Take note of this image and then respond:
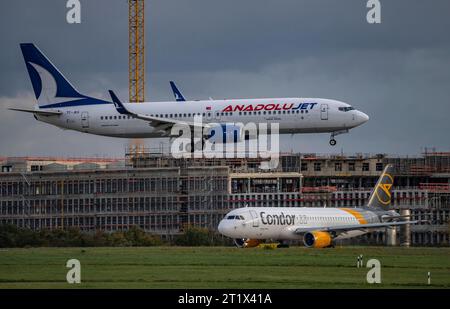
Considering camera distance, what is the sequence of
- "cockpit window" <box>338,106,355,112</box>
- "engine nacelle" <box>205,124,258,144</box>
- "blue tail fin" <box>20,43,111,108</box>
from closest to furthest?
1. "engine nacelle" <box>205,124,258,144</box>
2. "cockpit window" <box>338,106,355,112</box>
3. "blue tail fin" <box>20,43,111,108</box>

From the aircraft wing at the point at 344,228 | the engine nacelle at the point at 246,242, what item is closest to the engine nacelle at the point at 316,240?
the aircraft wing at the point at 344,228

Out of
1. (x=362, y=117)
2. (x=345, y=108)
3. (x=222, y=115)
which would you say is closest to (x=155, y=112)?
(x=222, y=115)

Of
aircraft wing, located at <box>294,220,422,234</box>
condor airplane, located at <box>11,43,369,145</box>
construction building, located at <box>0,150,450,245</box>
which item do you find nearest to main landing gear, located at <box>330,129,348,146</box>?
condor airplane, located at <box>11,43,369,145</box>

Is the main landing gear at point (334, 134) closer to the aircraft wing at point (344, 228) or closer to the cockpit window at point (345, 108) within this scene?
the cockpit window at point (345, 108)

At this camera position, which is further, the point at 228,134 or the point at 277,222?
the point at 277,222

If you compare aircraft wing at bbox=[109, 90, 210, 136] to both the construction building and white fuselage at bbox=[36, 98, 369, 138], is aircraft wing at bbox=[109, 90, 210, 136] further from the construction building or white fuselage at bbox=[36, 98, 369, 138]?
the construction building

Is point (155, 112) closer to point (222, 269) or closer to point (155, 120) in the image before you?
point (155, 120)

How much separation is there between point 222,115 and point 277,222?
9.24m

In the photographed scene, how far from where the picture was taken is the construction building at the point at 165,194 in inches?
6156

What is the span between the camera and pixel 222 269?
78.0 metres

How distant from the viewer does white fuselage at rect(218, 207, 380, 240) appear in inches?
4326

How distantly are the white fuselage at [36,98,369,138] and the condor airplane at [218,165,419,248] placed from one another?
6.94m

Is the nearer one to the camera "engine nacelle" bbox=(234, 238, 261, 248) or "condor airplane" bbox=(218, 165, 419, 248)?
"condor airplane" bbox=(218, 165, 419, 248)
